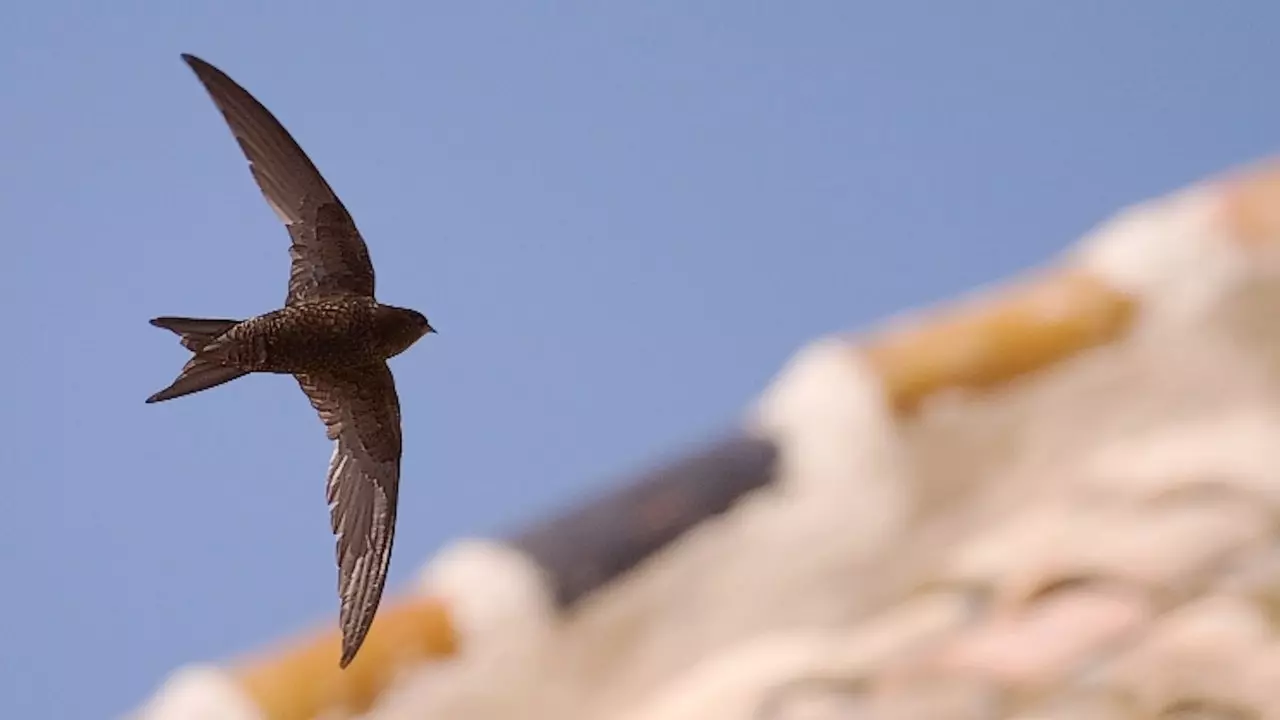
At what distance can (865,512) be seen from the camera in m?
0.83

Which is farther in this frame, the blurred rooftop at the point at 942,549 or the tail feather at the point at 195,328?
the blurred rooftop at the point at 942,549

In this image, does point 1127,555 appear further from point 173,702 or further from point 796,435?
point 173,702

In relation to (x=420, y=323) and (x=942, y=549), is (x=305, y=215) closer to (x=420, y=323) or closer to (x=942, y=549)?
(x=420, y=323)

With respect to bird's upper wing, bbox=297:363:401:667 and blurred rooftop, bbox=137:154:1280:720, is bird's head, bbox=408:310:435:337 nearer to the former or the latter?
bird's upper wing, bbox=297:363:401:667

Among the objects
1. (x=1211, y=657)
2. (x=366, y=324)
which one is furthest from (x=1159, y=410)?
(x=366, y=324)

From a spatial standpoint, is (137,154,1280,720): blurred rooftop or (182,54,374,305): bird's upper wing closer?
(182,54,374,305): bird's upper wing

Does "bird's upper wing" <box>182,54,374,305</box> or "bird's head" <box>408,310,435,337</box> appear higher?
"bird's upper wing" <box>182,54,374,305</box>

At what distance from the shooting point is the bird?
0.73ft

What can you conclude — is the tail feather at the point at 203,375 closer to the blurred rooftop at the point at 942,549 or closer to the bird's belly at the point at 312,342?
the bird's belly at the point at 312,342

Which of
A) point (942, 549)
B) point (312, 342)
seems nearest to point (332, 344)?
point (312, 342)

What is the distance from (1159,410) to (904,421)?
0.52 ft

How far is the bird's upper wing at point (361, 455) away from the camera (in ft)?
0.78

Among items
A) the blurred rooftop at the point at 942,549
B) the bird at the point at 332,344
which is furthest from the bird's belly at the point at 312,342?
the blurred rooftop at the point at 942,549

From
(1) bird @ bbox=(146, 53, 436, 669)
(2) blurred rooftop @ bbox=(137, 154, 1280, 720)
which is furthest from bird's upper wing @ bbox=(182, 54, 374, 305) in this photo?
(2) blurred rooftop @ bbox=(137, 154, 1280, 720)
